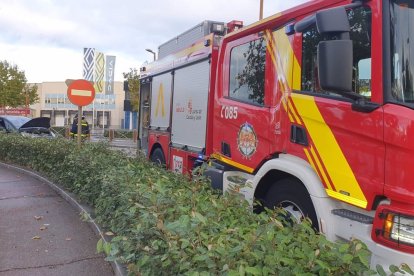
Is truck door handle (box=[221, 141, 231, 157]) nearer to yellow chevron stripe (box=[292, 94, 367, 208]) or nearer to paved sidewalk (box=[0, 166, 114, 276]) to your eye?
yellow chevron stripe (box=[292, 94, 367, 208])

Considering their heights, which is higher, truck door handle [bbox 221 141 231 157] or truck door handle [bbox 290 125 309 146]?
truck door handle [bbox 290 125 309 146]

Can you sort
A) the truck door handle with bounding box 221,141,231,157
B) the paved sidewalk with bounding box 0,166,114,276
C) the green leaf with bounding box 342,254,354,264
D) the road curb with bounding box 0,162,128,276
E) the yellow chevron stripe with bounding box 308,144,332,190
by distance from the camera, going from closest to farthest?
the green leaf with bounding box 342,254,354,264 < the yellow chevron stripe with bounding box 308,144,332,190 < the road curb with bounding box 0,162,128,276 < the paved sidewalk with bounding box 0,166,114,276 < the truck door handle with bounding box 221,141,231,157

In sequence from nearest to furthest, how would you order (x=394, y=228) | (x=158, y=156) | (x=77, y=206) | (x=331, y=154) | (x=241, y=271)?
(x=241, y=271), (x=394, y=228), (x=331, y=154), (x=77, y=206), (x=158, y=156)

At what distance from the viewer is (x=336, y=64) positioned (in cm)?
333

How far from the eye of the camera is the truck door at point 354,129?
3.38 m

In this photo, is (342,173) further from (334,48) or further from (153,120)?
(153,120)

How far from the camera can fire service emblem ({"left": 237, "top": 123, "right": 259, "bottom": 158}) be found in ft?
16.7

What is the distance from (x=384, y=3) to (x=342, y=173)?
129 cm

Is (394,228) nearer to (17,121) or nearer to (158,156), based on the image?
(158,156)

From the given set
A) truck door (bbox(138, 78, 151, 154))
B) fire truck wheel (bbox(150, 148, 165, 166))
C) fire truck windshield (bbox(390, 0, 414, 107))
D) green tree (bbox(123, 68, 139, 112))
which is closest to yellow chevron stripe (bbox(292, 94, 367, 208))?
fire truck windshield (bbox(390, 0, 414, 107))

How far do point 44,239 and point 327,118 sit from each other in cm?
385

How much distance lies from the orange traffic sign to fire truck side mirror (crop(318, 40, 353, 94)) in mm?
6940

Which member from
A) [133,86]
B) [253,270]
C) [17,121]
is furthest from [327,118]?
[133,86]

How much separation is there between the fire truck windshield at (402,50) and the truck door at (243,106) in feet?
5.31
